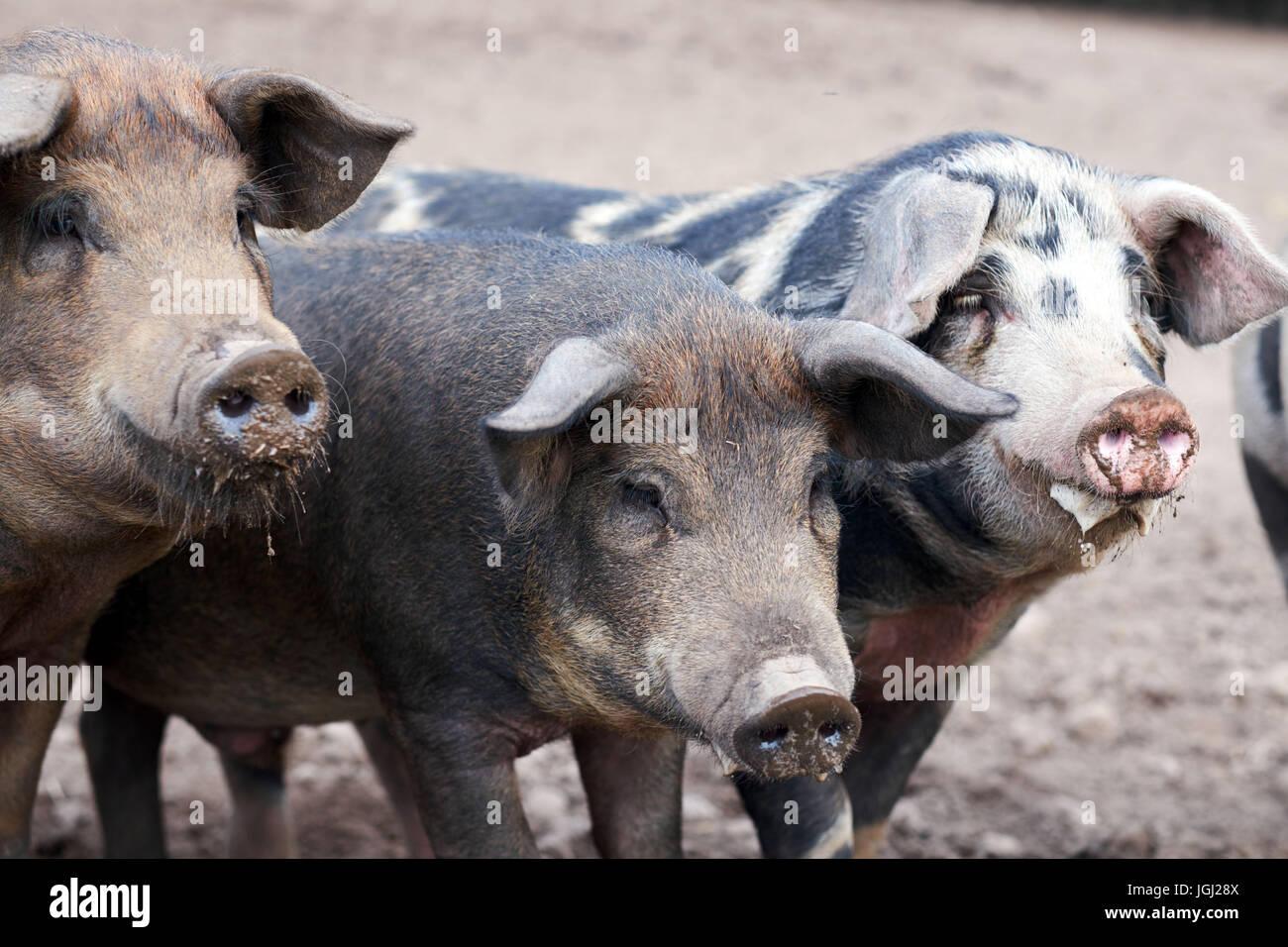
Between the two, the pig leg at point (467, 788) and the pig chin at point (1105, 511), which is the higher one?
the pig chin at point (1105, 511)

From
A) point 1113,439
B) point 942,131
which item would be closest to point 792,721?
point 1113,439

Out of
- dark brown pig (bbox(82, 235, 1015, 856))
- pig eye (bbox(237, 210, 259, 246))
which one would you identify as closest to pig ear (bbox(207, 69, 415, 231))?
pig eye (bbox(237, 210, 259, 246))

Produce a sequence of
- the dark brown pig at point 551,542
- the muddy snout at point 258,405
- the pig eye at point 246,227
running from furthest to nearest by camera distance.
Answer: the pig eye at point 246,227
the dark brown pig at point 551,542
the muddy snout at point 258,405

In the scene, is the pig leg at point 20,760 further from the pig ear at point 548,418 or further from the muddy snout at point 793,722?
the muddy snout at point 793,722

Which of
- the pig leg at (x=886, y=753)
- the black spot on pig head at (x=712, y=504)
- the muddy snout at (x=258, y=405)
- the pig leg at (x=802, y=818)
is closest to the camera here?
the muddy snout at (x=258, y=405)

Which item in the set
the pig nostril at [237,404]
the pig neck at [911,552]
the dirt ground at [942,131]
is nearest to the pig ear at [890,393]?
the pig neck at [911,552]

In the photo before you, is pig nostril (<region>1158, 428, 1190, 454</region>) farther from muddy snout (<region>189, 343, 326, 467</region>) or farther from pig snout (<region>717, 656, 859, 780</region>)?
muddy snout (<region>189, 343, 326, 467</region>)

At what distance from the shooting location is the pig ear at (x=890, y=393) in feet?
12.0

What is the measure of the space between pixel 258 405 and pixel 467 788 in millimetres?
1316

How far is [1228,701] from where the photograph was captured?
723 cm

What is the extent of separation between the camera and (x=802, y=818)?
4746 mm

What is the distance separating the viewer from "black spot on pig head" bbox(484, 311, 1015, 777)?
3377 mm

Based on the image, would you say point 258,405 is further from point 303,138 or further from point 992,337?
point 992,337
